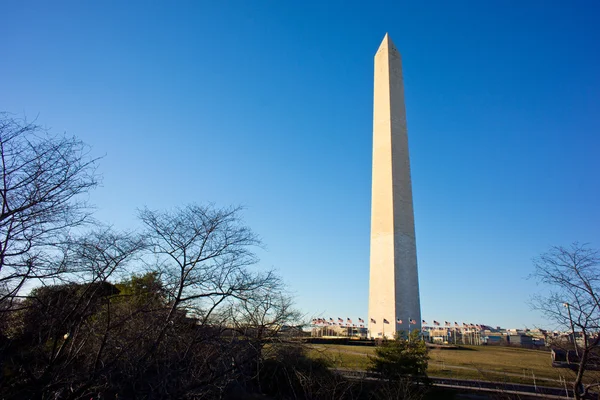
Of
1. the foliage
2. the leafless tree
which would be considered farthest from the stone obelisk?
the leafless tree

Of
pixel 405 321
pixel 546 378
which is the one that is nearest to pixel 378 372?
pixel 546 378

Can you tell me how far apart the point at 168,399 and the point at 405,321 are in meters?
25.0

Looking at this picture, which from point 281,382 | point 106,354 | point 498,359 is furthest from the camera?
point 498,359

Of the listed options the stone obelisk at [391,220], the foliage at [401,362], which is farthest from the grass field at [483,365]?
the stone obelisk at [391,220]

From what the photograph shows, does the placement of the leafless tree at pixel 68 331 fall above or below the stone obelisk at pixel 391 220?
below

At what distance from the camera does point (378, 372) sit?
19031 millimetres

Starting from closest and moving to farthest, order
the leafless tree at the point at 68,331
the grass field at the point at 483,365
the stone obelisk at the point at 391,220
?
the leafless tree at the point at 68,331 < the grass field at the point at 483,365 < the stone obelisk at the point at 391,220

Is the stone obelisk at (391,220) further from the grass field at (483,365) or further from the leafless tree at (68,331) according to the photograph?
the leafless tree at (68,331)

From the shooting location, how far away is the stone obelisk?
30094 mm

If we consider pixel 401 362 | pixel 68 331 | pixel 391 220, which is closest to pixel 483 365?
pixel 401 362

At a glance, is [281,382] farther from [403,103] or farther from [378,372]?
[403,103]

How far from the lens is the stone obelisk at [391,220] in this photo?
1185 inches

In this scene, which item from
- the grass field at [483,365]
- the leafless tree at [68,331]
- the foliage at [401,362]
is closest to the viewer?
the leafless tree at [68,331]

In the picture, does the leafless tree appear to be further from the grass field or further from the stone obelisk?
the stone obelisk
